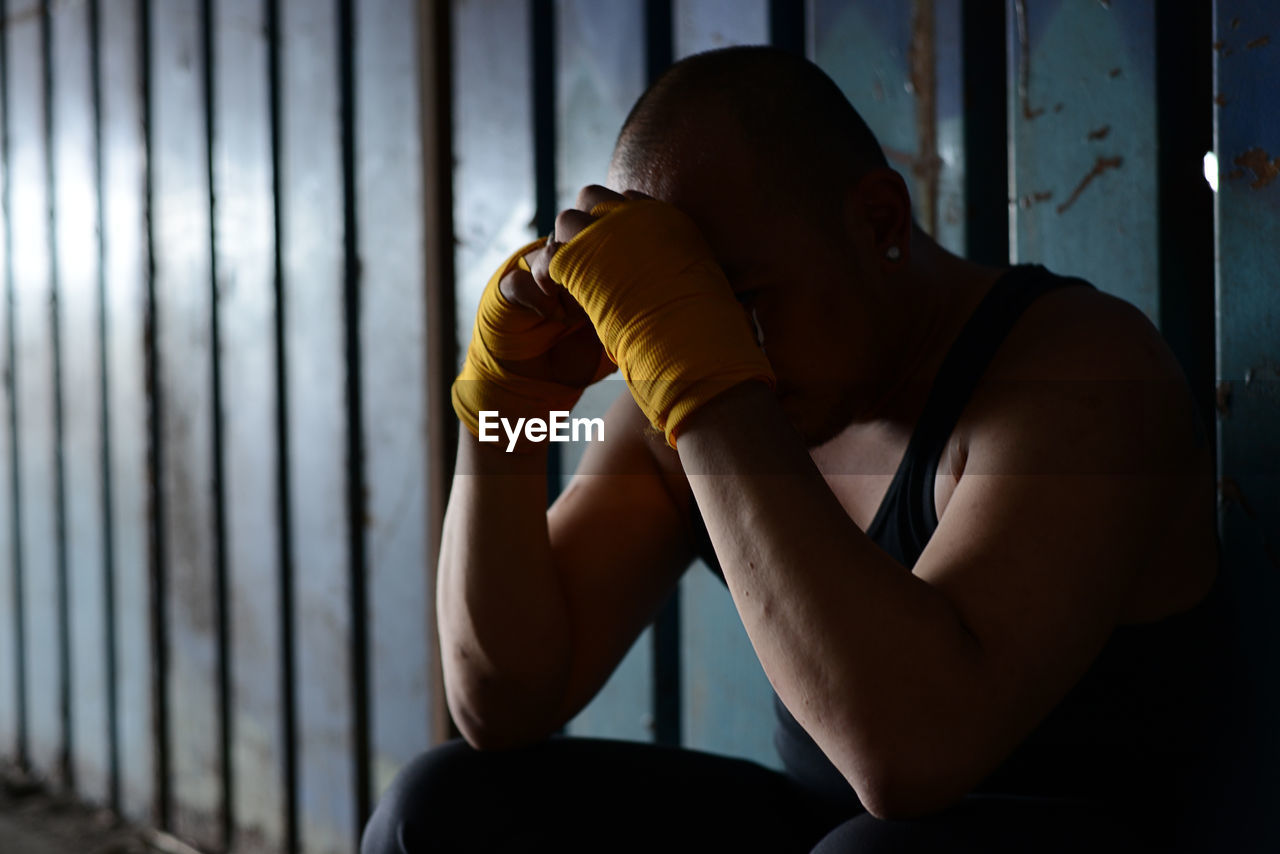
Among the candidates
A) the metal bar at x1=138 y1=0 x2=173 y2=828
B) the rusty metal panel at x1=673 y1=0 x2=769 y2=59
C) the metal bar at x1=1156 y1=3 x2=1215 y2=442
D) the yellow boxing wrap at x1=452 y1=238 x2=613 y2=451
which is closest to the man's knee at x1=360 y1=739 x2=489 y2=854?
the yellow boxing wrap at x1=452 y1=238 x2=613 y2=451

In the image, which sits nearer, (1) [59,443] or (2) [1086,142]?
(2) [1086,142]

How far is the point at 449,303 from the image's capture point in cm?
196

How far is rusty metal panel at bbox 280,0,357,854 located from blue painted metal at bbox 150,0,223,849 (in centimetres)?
32

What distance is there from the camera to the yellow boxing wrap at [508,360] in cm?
116

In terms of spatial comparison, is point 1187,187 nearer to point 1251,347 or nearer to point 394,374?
point 1251,347

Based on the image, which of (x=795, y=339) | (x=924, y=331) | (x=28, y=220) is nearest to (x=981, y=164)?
(x=924, y=331)

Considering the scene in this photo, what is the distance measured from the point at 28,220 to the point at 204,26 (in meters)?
1.03

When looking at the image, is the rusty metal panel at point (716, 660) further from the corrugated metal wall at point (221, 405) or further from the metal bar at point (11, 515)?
the metal bar at point (11, 515)

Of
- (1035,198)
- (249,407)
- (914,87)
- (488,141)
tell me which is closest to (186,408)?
(249,407)

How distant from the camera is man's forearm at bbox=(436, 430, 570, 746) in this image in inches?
49.2

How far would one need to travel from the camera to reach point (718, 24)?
162 cm

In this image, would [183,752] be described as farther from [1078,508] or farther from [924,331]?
[1078,508]

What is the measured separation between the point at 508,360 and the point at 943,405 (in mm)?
499

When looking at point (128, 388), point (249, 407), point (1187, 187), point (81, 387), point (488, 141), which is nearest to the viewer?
point (1187, 187)
